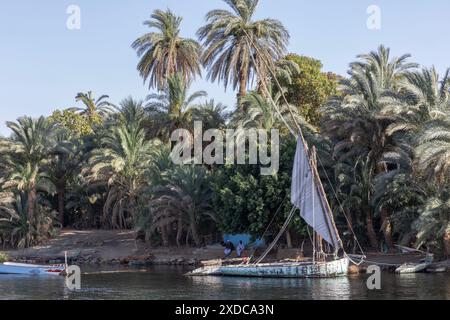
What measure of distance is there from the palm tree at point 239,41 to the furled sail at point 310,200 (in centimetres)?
1583

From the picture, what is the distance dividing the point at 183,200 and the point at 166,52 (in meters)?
17.8

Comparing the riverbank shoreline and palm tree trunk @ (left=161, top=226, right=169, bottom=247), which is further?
palm tree trunk @ (left=161, top=226, right=169, bottom=247)

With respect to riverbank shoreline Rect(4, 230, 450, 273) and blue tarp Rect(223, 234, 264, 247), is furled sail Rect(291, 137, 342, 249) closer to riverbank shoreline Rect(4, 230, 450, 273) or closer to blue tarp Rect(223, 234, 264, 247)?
riverbank shoreline Rect(4, 230, 450, 273)

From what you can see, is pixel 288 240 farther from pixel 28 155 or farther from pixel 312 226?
pixel 28 155

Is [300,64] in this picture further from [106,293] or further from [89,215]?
[106,293]

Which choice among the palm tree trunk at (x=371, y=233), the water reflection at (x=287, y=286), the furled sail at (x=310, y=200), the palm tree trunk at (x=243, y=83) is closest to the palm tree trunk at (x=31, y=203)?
the palm tree trunk at (x=243, y=83)

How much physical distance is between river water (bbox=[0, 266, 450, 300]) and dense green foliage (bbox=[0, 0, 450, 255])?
15.5 ft

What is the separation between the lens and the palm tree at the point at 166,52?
2299 inches

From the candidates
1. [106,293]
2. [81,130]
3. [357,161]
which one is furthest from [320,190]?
[81,130]

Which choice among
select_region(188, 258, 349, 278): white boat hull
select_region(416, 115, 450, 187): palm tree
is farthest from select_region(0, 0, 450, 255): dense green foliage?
select_region(188, 258, 349, 278): white boat hull

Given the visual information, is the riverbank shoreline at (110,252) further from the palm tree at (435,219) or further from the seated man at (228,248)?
the palm tree at (435,219)

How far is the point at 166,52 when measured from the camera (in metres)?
59.0

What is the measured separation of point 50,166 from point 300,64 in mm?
25271

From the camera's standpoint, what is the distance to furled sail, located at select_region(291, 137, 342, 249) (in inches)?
1423
